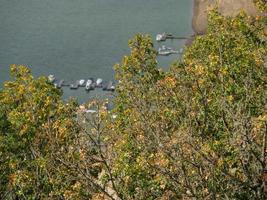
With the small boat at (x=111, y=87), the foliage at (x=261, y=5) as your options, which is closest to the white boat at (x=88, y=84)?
Answer: the small boat at (x=111, y=87)

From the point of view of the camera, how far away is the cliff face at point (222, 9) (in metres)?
98.8

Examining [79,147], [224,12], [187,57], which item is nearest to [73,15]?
[224,12]

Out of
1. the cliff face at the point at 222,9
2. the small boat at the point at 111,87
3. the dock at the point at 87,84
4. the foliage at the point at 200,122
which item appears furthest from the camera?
the cliff face at the point at 222,9

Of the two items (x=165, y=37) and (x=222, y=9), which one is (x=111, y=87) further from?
(x=222, y=9)

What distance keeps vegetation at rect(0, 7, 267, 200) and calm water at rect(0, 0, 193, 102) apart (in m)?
58.5

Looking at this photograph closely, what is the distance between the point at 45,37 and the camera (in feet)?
374

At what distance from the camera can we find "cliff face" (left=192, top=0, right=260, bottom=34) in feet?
324

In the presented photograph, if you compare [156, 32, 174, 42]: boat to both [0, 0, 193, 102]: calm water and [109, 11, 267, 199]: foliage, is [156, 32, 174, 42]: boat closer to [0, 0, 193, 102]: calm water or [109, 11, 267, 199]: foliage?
[0, 0, 193, 102]: calm water

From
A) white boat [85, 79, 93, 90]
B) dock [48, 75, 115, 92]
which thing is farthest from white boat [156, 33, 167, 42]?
white boat [85, 79, 93, 90]

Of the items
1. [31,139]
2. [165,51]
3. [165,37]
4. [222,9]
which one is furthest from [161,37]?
[31,139]

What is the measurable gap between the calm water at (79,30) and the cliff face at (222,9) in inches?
94.7

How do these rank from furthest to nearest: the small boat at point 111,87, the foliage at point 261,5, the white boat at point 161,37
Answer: the white boat at point 161,37
the small boat at point 111,87
the foliage at point 261,5

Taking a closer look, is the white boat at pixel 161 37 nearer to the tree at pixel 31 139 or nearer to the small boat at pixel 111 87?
the small boat at pixel 111 87

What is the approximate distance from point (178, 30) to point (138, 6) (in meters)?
20.1
